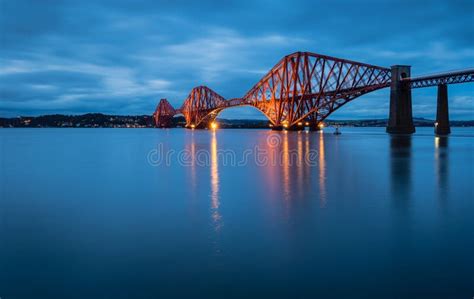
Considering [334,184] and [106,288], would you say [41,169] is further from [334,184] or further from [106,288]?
[106,288]

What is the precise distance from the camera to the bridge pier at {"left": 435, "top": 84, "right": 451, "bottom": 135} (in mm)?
61188

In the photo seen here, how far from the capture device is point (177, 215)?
38.6 feet

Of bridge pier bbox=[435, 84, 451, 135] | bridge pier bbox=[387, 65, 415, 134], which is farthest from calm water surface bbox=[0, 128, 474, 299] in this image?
bridge pier bbox=[387, 65, 415, 134]

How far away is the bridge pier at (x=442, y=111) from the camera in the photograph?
6119 cm

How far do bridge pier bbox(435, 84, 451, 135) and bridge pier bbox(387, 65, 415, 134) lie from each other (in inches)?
174

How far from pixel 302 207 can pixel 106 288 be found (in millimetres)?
7433

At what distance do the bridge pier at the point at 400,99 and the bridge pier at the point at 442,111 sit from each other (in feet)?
14.5

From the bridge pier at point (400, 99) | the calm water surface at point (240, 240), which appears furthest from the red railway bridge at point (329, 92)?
the calm water surface at point (240, 240)

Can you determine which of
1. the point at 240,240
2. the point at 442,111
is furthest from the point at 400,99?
the point at 240,240

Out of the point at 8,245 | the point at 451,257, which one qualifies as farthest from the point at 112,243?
the point at 451,257

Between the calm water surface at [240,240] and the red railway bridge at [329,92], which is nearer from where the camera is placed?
the calm water surface at [240,240]

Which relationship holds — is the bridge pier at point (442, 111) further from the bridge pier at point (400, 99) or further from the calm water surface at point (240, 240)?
the calm water surface at point (240, 240)

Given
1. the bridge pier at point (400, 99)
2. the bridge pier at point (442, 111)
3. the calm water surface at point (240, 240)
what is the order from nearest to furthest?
the calm water surface at point (240, 240) < the bridge pier at point (442, 111) < the bridge pier at point (400, 99)

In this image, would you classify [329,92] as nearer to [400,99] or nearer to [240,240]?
[400,99]
